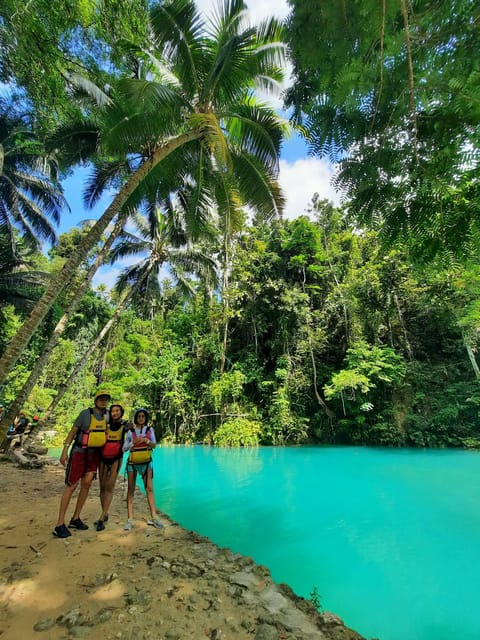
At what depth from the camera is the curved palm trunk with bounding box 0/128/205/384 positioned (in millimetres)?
4340

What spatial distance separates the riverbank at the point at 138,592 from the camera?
→ 182cm

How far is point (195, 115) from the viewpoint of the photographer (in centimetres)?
527

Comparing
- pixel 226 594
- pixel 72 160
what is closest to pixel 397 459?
pixel 226 594

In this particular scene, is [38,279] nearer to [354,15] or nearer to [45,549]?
[45,549]

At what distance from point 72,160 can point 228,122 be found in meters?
4.24

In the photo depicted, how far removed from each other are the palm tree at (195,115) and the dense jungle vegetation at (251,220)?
4 cm

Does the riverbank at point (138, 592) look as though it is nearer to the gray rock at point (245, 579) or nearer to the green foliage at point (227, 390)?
the gray rock at point (245, 579)

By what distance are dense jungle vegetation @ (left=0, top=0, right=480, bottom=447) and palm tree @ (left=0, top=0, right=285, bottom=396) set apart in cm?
4

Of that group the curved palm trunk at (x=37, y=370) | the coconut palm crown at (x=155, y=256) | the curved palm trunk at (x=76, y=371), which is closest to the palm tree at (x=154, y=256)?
the coconut palm crown at (x=155, y=256)

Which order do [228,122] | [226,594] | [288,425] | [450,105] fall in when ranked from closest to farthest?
[450,105], [226,594], [228,122], [288,425]

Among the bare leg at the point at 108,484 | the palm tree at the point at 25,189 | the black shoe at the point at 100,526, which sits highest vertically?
the palm tree at the point at 25,189

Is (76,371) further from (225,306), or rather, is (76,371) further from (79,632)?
(225,306)

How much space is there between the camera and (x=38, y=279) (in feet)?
35.8

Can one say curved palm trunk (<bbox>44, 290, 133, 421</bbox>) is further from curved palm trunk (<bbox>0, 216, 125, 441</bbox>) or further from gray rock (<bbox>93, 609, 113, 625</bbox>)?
gray rock (<bbox>93, 609, 113, 625</bbox>)
